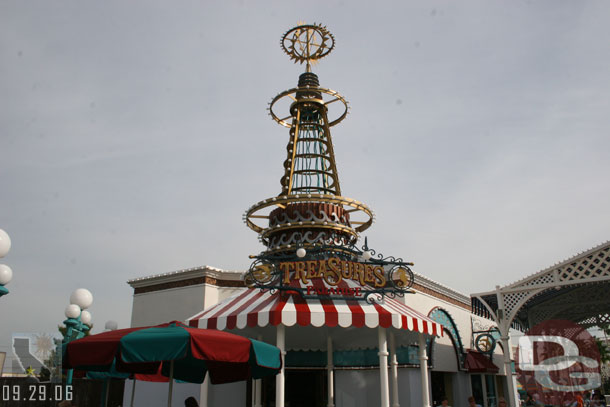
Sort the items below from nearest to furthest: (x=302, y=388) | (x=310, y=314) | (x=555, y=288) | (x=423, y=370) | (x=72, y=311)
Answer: (x=310, y=314) → (x=72, y=311) → (x=423, y=370) → (x=302, y=388) → (x=555, y=288)

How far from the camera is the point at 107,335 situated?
259 inches

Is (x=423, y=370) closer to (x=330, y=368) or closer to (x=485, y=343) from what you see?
(x=330, y=368)

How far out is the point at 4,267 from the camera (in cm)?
822

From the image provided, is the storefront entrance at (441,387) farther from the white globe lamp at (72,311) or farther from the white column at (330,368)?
the white globe lamp at (72,311)

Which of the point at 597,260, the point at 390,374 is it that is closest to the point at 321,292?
the point at 390,374

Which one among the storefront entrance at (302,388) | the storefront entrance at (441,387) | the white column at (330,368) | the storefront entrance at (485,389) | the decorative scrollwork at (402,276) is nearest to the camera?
the decorative scrollwork at (402,276)

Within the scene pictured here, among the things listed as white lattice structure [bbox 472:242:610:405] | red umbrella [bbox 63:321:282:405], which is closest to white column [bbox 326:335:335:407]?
white lattice structure [bbox 472:242:610:405]

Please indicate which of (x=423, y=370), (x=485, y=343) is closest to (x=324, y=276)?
(x=423, y=370)

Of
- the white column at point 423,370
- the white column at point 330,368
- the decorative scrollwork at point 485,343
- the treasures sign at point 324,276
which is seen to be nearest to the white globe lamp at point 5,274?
the treasures sign at point 324,276

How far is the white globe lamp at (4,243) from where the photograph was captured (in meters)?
8.10

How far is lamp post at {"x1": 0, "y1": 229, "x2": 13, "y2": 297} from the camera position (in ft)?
26.7

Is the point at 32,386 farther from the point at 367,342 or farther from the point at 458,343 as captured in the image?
the point at 458,343

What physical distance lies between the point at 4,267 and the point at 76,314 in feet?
11.5

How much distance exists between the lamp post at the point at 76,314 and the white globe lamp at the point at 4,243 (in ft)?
11.5
